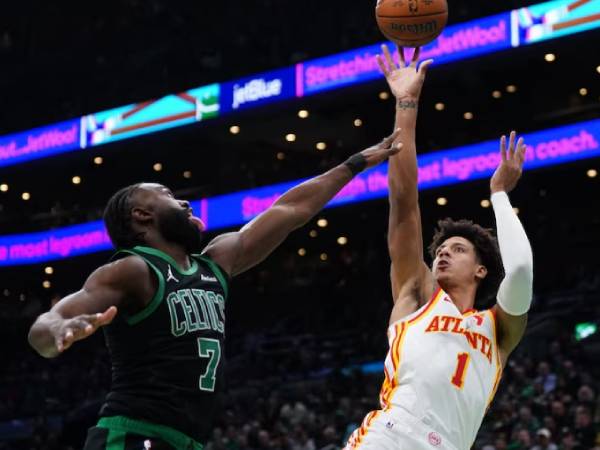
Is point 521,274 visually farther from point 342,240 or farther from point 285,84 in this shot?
point 342,240

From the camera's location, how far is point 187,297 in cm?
404

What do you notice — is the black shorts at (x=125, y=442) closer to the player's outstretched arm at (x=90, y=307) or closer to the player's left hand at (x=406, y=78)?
the player's outstretched arm at (x=90, y=307)

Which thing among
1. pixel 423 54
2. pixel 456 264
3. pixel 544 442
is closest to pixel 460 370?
pixel 456 264

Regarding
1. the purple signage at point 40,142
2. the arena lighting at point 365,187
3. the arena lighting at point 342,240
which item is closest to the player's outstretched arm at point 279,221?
the arena lighting at point 365,187

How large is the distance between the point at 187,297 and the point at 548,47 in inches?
595

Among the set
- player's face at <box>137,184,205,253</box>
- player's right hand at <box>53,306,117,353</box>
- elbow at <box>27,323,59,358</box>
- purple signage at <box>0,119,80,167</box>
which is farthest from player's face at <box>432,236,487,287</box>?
purple signage at <box>0,119,80,167</box>

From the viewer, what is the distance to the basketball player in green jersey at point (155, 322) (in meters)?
3.87

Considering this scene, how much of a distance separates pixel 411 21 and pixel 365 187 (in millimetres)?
14191

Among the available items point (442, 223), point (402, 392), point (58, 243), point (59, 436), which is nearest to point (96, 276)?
point (402, 392)

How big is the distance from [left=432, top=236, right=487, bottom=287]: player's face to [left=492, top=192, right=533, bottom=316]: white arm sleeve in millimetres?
374

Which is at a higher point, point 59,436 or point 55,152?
point 55,152

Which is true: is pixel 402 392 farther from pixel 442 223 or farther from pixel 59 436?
pixel 59 436

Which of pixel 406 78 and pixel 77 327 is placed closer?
pixel 77 327

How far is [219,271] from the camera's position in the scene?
4387mm
